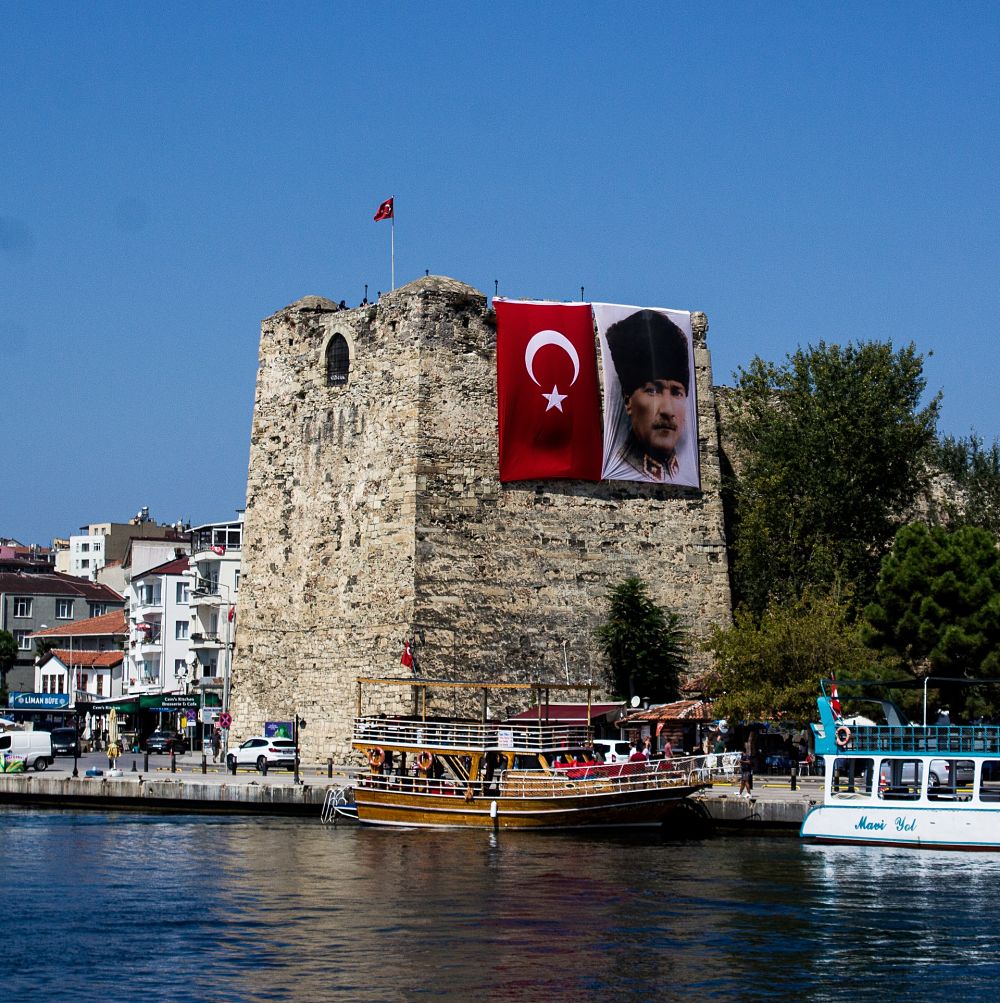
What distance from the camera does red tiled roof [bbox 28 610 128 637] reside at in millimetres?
79344

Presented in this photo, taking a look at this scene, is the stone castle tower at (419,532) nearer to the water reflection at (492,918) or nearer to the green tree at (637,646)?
the green tree at (637,646)

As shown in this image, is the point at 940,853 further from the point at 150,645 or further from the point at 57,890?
the point at 150,645

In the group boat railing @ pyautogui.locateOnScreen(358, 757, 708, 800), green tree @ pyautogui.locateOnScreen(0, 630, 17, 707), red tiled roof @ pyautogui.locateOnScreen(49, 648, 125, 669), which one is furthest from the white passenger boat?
green tree @ pyautogui.locateOnScreen(0, 630, 17, 707)

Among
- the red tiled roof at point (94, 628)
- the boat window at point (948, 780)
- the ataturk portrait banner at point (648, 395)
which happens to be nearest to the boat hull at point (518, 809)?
the boat window at point (948, 780)

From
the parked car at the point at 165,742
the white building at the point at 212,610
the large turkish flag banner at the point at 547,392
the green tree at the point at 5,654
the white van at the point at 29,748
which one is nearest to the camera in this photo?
the large turkish flag banner at the point at 547,392

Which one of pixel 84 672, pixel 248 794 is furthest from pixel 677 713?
pixel 84 672

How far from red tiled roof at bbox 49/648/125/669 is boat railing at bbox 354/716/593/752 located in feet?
142

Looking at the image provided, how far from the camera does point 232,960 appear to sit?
785 inches

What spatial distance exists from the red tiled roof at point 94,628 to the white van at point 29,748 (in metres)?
32.7

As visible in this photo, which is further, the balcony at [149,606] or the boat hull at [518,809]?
the balcony at [149,606]

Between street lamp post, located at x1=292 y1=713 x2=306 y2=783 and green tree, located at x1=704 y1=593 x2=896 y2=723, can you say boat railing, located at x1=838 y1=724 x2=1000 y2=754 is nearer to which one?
green tree, located at x1=704 y1=593 x2=896 y2=723

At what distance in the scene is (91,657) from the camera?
7750 cm

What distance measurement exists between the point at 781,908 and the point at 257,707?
22004mm

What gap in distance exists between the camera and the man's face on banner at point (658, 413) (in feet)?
139
